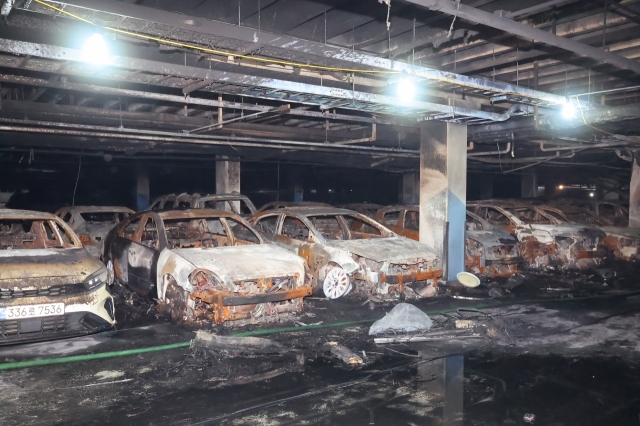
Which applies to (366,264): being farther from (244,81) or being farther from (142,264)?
(244,81)

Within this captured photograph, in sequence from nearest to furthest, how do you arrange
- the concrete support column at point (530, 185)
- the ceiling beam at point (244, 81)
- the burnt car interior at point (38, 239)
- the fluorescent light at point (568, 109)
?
1. the ceiling beam at point (244, 81)
2. the burnt car interior at point (38, 239)
3. the fluorescent light at point (568, 109)
4. the concrete support column at point (530, 185)

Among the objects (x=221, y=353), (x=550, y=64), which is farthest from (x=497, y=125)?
(x=221, y=353)

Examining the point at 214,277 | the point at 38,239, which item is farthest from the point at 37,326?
the point at 38,239

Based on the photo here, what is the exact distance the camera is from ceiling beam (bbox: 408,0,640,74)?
416 cm

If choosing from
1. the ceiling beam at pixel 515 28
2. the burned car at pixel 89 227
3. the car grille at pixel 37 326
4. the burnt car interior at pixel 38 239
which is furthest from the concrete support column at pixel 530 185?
the car grille at pixel 37 326

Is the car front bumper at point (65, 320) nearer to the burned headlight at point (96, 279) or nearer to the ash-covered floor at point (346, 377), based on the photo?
the burned headlight at point (96, 279)

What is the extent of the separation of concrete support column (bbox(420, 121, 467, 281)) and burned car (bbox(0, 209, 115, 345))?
6437mm

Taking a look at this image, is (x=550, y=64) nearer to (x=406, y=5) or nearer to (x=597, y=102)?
(x=597, y=102)

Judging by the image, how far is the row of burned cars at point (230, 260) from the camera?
5531mm

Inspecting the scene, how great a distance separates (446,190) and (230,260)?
495cm

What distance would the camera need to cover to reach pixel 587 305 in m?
8.17

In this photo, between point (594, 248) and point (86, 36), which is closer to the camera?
point (86, 36)

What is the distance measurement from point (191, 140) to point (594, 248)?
9831mm

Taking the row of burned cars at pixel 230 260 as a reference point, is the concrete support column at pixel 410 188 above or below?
above
